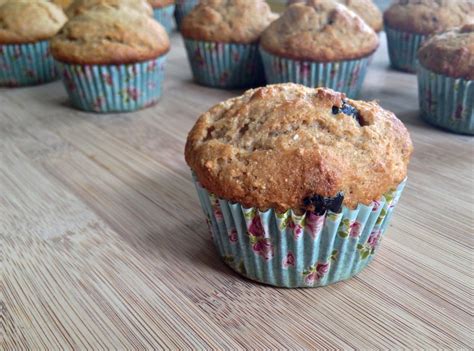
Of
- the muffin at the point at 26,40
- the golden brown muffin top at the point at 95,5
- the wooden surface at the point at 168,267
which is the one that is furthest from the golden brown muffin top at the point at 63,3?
the wooden surface at the point at 168,267

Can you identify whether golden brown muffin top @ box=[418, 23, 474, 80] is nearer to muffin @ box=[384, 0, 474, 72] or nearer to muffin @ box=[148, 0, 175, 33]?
muffin @ box=[384, 0, 474, 72]

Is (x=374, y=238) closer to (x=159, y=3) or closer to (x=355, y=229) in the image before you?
(x=355, y=229)

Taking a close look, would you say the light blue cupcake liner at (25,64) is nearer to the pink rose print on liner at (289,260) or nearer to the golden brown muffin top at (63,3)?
the golden brown muffin top at (63,3)

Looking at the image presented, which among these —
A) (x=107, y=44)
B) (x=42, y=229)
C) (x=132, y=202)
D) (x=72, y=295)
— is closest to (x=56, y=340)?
(x=72, y=295)

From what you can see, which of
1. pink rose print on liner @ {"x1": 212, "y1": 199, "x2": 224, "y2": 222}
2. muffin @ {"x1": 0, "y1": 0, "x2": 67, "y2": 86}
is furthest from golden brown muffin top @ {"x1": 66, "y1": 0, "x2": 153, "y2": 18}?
pink rose print on liner @ {"x1": 212, "y1": 199, "x2": 224, "y2": 222}

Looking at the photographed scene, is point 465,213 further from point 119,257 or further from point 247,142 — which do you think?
point 119,257
